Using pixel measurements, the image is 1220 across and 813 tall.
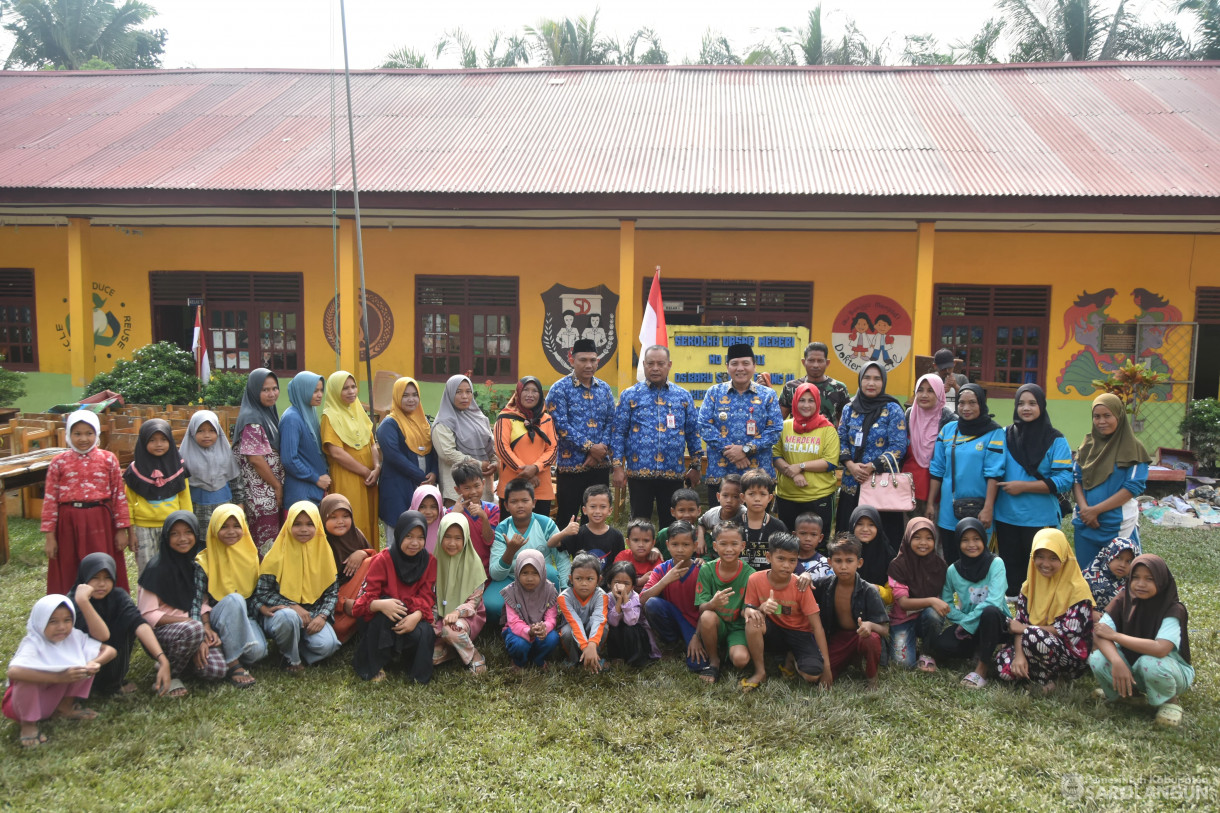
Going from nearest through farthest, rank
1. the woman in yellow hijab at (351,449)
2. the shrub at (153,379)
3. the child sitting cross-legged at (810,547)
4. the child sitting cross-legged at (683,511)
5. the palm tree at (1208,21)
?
the child sitting cross-legged at (810,547), the child sitting cross-legged at (683,511), the woman in yellow hijab at (351,449), the shrub at (153,379), the palm tree at (1208,21)

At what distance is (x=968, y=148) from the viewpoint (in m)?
9.54

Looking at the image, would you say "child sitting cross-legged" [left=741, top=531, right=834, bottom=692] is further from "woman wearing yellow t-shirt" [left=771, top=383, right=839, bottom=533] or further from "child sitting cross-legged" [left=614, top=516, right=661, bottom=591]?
"woman wearing yellow t-shirt" [left=771, top=383, right=839, bottom=533]

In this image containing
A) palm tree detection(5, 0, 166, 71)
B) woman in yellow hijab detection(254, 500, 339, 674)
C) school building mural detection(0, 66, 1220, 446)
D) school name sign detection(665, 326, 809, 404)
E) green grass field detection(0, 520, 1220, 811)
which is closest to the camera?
green grass field detection(0, 520, 1220, 811)

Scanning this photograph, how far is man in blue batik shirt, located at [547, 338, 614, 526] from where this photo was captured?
17.1 feet

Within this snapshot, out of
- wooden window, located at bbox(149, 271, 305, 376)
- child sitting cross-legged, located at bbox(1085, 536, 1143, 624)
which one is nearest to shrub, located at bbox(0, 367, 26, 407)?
wooden window, located at bbox(149, 271, 305, 376)

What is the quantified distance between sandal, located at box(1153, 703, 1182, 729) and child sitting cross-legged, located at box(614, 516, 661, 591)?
2430 millimetres

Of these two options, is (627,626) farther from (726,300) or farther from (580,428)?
(726,300)

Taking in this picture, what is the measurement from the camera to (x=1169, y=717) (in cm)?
356

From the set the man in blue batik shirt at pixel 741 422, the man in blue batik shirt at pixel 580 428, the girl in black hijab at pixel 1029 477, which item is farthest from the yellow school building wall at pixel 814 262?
the girl in black hijab at pixel 1029 477

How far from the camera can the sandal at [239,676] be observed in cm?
392

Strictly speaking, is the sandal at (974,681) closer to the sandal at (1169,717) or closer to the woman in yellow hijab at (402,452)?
the sandal at (1169,717)

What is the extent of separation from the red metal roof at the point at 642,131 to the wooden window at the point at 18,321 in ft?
5.93

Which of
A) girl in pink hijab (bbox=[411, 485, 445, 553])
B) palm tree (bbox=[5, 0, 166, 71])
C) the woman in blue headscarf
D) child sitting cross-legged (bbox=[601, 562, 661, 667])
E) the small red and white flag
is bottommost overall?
child sitting cross-legged (bbox=[601, 562, 661, 667])

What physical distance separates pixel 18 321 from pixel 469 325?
6.31 metres
